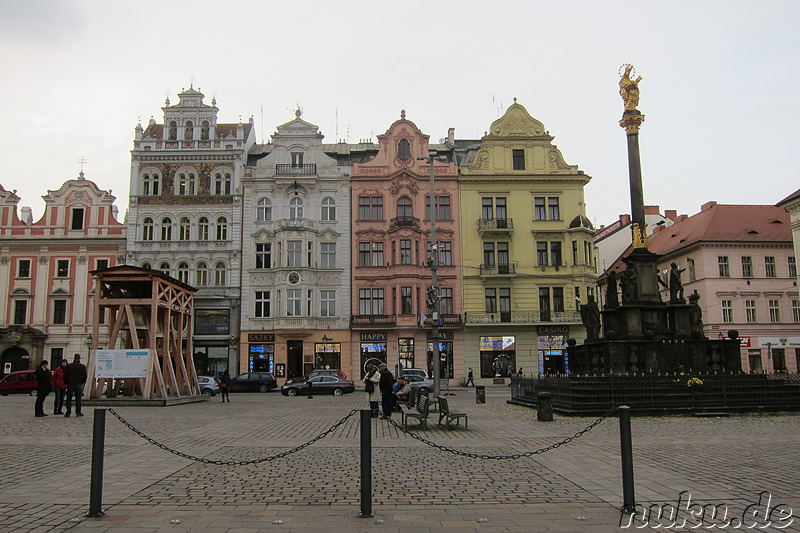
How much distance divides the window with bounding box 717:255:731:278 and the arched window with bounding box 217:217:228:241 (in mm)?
36595

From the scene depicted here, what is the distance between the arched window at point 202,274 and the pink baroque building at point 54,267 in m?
5.68

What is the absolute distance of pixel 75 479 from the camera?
9.48 metres

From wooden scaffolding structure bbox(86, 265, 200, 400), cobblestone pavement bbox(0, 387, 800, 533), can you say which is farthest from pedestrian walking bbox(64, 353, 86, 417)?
wooden scaffolding structure bbox(86, 265, 200, 400)

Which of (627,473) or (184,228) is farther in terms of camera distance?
(184,228)

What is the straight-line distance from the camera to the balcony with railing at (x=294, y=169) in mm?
49969

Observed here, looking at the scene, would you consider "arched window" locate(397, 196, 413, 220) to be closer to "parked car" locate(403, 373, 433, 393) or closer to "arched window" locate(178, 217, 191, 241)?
"parked car" locate(403, 373, 433, 393)

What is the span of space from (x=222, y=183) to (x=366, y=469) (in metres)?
45.2

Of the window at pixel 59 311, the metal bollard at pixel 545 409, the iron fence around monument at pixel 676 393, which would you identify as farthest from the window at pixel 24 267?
the metal bollard at pixel 545 409

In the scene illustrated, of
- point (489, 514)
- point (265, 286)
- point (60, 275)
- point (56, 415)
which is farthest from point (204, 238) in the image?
point (489, 514)

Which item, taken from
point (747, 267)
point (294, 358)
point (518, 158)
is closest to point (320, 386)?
point (294, 358)

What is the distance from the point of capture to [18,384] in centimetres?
3925

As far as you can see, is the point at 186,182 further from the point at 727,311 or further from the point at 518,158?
the point at 727,311

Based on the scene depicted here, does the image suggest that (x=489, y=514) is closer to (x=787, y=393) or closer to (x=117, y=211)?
(x=787, y=393)
